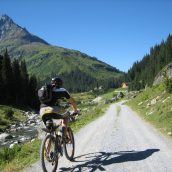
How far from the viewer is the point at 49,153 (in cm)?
1121

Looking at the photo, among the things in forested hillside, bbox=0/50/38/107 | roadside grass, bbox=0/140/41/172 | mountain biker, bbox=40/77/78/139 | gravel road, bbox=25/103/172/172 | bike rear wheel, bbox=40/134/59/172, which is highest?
forested hillside, bbox=0/50/38/107

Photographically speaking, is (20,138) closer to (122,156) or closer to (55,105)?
(122,156)

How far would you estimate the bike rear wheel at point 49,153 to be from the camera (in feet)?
36.0

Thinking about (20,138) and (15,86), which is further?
(15,86)

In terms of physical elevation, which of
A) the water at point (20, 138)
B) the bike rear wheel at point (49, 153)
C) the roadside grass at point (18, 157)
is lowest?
the water at point (20, 138)

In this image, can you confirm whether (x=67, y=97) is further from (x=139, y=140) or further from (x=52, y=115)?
(x=139, y=140)

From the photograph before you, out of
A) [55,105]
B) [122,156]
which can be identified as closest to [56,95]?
[55,105]

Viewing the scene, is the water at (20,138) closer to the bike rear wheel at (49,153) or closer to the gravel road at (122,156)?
the gravel road at (122,156)

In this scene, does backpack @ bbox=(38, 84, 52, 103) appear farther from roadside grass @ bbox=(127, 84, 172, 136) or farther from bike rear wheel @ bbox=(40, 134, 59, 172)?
roadside grass @ bbox=(127, 84, 172, 136)

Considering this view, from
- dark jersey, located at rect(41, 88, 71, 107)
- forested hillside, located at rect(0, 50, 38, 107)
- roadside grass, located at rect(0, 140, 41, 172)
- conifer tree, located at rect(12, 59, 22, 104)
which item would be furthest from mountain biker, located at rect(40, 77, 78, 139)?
conifer tree, located at rect(12, 59, 22, 104)

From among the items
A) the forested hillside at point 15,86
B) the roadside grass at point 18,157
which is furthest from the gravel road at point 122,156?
the forested hillside at point 15,86

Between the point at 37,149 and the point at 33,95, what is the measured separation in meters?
89.3

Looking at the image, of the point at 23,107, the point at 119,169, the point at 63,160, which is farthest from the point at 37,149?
the point at 23,107

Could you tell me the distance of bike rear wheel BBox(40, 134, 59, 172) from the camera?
10962 mm
